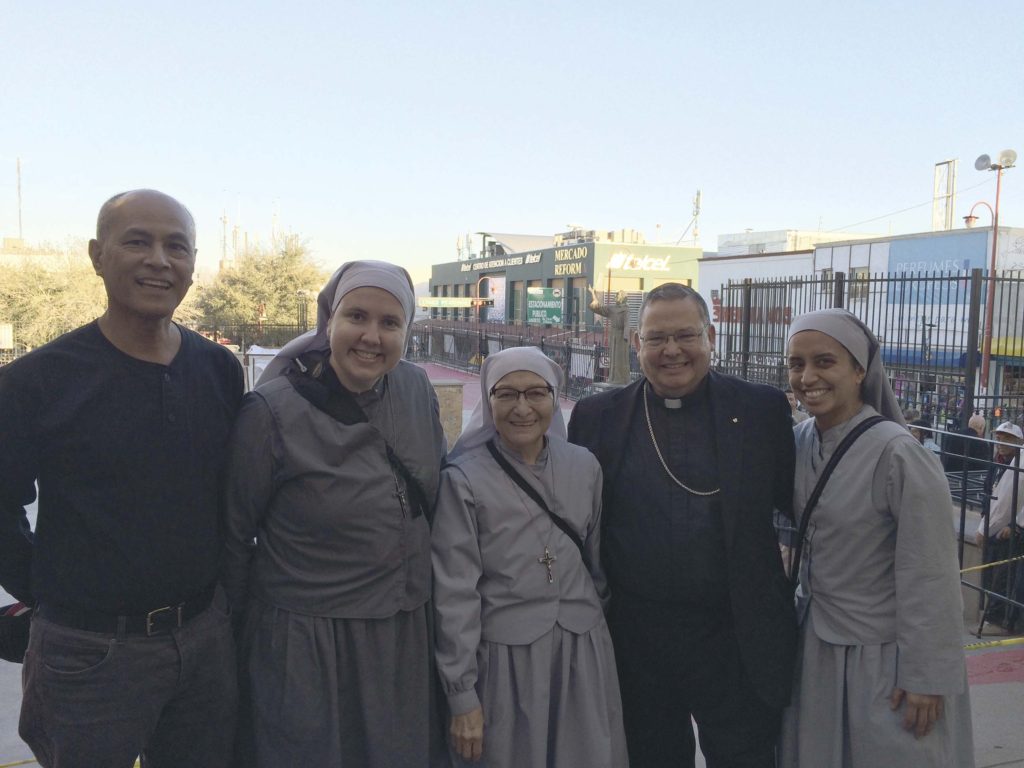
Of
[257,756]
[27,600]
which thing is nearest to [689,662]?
[257,756]

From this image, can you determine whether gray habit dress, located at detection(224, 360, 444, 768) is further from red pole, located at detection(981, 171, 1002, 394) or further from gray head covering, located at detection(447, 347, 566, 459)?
red pole, located at detection(981, 171, 1002, 394)

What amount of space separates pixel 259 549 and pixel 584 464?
3.61 feet

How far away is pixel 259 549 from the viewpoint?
8.18 feet

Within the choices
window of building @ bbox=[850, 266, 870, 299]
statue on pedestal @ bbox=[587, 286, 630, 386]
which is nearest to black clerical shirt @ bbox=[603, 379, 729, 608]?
window of building @ bbox=[850, 266, 870, 299]

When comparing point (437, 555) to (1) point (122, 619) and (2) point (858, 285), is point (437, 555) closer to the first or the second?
(1) point (122, 619)

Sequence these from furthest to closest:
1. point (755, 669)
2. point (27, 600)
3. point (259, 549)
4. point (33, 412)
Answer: point (755, 669)
point (259, 549)
point (27, 600)
point (33, 412)

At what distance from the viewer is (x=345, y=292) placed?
2494 mm

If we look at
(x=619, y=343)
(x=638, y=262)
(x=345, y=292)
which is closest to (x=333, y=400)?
(x=345, y=292)

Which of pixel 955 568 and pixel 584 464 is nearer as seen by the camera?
pixel 955 568

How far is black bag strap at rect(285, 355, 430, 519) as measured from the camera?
2445mm

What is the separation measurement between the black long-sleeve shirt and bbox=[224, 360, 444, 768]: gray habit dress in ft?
0.61

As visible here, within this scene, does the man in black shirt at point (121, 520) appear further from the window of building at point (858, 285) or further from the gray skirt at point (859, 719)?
the window of building at point (858, 285)

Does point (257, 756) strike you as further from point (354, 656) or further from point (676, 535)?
point (676, 535)

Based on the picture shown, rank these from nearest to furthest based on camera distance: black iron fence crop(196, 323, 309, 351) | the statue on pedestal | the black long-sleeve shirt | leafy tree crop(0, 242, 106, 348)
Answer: the black long-sleeve shirt
the statue on pedestal
leafy tree crop(0, 242, 106, 348)
black iron fence crop(196, 323, 309, 351)
